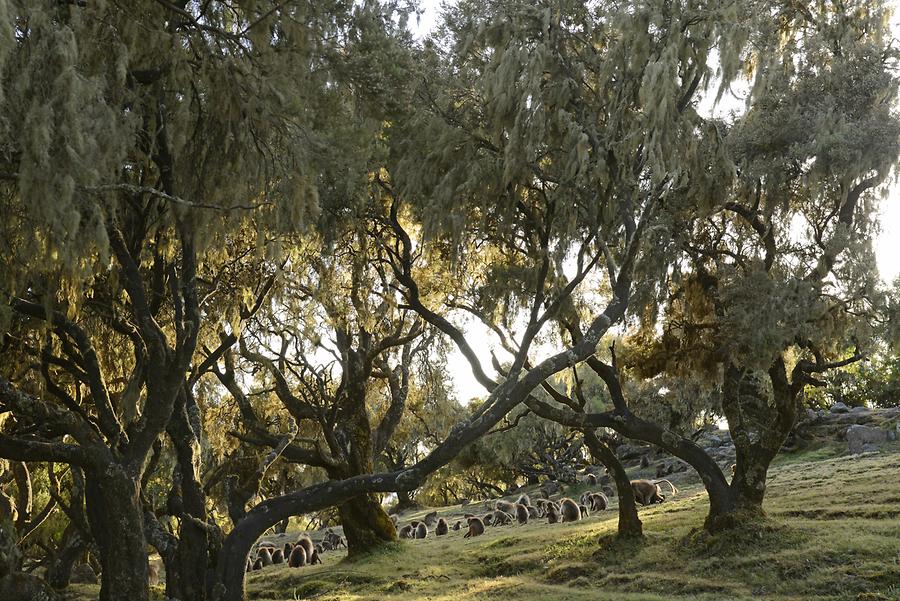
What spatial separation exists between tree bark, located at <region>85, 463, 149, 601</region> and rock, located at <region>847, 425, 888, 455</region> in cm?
2364

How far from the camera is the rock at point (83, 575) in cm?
2019

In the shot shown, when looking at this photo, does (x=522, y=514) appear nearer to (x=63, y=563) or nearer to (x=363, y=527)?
(x=363, y=527)

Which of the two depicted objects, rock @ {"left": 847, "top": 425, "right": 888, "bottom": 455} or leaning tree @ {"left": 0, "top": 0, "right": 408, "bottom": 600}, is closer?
leaning tree @ {"left": 0, "top": 0, "right": 408, "bottom": 600}

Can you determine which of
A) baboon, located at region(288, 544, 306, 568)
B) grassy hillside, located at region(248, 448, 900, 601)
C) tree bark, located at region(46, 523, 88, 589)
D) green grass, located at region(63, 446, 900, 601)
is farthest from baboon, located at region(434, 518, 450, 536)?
tree bark, located at region(46, 523, 88, 589)

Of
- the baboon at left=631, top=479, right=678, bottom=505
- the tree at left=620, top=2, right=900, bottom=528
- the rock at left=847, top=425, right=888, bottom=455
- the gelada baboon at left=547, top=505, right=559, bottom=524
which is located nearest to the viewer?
the tree at left=620, top=2, right=900, bottom=528

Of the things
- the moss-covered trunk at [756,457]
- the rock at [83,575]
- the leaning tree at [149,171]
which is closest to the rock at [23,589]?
the leaning tree at [149,171]

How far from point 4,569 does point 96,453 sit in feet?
5.42

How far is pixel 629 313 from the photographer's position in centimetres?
1530

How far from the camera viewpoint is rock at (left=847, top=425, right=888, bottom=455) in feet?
84.5

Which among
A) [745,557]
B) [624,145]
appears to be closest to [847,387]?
[745,557]

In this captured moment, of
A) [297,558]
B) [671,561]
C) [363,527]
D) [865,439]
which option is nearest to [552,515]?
[363,527]

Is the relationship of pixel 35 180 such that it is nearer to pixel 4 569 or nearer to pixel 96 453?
pixel 96 453

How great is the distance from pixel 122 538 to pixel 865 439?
2480cm

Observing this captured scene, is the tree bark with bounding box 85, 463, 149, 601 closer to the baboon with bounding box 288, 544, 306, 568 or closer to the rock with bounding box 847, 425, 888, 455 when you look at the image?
the baboon with bounding box 288, 544, 306, 568
